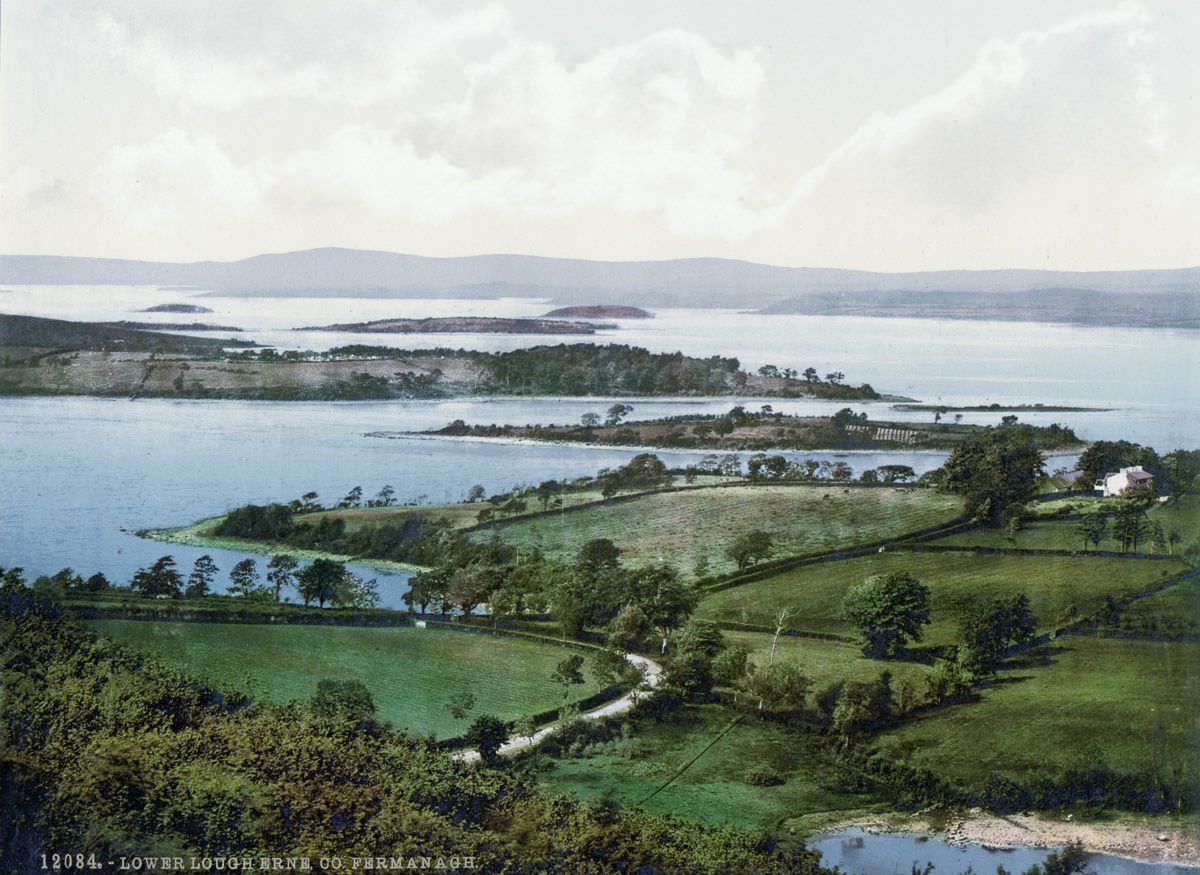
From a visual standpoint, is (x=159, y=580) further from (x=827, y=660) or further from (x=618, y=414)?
(x=827, y=660)

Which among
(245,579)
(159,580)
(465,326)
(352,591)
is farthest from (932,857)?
(159,580)

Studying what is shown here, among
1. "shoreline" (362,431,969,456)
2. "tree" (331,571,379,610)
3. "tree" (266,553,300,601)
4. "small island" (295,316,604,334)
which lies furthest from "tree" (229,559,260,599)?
"small island" (295,316,604,334)

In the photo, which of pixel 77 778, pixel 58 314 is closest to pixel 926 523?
pixel 77 778

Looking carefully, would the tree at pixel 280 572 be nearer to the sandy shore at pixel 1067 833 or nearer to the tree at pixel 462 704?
the tree at pixel 462 704

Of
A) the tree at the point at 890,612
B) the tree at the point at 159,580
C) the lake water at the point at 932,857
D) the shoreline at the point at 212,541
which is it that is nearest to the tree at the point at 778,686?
the tree at the point at 890,612

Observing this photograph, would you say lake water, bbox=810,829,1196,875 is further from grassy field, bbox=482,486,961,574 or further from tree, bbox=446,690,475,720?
tree, bbox=446,690,475,720

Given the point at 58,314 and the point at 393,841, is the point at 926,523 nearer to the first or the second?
the point at 393,841
